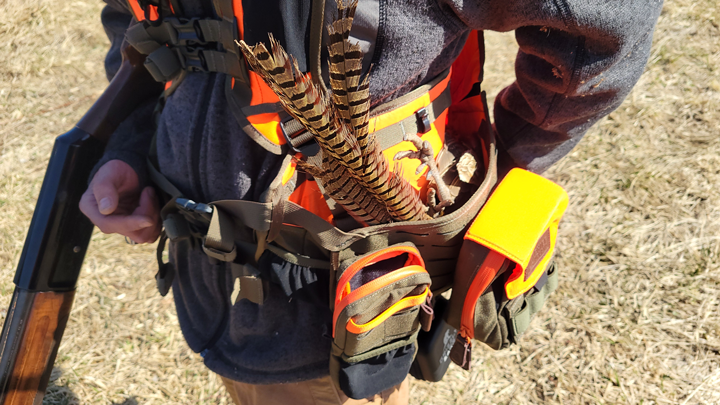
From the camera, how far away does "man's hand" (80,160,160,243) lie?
1.50 meters

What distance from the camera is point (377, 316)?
1.22 meters

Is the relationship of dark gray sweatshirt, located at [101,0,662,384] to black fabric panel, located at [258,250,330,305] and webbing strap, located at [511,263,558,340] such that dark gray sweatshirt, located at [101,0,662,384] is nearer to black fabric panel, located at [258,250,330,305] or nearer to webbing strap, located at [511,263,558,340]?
black fabric panel, located at [258,250,330,305]

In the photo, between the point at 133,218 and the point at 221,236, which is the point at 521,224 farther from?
the point at 133,218

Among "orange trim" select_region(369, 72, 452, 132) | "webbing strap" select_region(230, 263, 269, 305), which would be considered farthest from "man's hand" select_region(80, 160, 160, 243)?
"orange trim" select_region(369, 72, 452, 132)

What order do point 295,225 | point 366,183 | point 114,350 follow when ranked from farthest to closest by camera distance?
point 114,350 → point 295,225 → point 366,183

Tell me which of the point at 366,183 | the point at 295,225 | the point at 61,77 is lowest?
the point at 61,77

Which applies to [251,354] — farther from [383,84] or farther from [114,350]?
[114,350]

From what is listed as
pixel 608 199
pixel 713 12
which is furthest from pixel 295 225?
pixel 713 12

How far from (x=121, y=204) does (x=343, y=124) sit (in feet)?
3.45

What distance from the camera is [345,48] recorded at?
75 centimetres

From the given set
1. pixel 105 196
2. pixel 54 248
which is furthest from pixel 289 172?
pixel 54 248

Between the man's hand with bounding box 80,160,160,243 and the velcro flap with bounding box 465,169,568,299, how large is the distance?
994mm

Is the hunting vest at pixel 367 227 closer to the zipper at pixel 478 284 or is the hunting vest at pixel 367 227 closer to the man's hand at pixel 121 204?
the zipper at pixel 478 284

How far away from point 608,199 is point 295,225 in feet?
9.41
